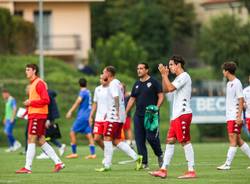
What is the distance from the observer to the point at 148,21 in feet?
237

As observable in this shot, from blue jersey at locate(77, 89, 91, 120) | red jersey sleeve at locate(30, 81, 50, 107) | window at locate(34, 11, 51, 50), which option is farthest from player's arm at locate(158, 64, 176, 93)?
window at locate(34, 11, 51, 50)

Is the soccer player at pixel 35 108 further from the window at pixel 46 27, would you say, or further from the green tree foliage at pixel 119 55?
the window at pixel 46 27

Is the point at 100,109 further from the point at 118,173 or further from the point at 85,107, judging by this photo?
the point at 85,107

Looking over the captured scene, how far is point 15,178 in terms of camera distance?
19391 millimetres

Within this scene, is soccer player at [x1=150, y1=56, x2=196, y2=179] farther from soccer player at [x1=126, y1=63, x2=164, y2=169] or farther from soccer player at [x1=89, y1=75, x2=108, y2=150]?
soccer player at [x1=89, y1=75, x2=108, y2=150]

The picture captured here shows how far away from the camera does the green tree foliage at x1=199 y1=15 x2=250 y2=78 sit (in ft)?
198

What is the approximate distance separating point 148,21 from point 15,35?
60.5 feet

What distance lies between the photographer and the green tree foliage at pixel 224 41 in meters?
60.4

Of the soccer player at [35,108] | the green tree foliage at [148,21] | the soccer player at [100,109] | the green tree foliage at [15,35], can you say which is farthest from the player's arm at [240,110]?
the green tree foliage at [148,21]

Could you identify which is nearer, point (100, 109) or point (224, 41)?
point (100, 109)

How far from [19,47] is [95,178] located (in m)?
38.4

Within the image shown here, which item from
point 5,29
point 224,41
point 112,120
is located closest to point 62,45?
point 224,41

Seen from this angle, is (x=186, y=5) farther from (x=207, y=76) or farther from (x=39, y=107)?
(x=39, y=107)

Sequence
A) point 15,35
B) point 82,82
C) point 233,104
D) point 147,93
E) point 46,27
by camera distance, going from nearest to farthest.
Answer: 1. point 233,104
2. point 147,93
3. point 82,82
4. point 15,35
5. point 46,27
